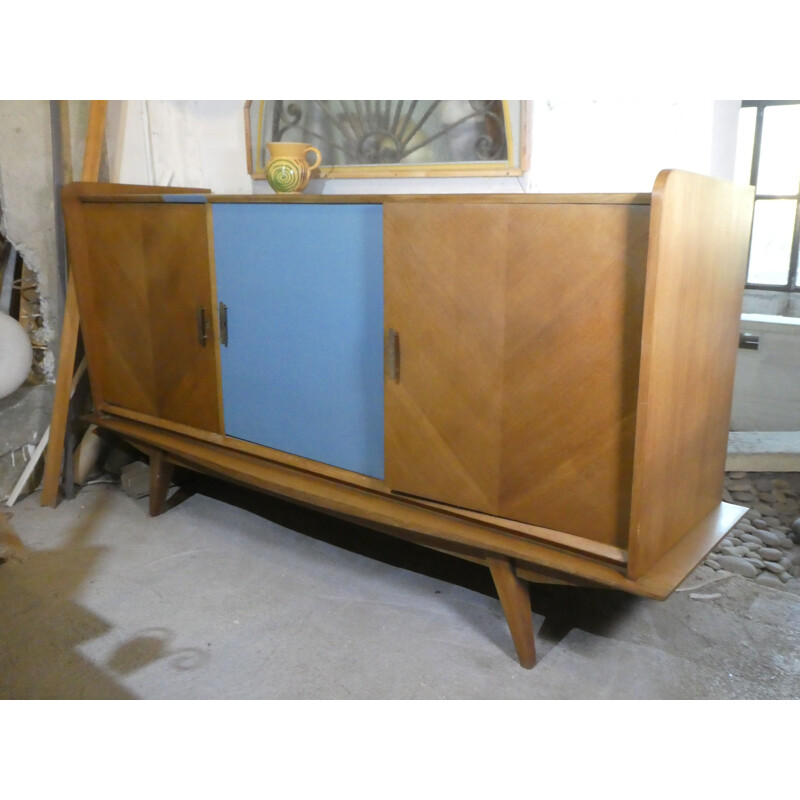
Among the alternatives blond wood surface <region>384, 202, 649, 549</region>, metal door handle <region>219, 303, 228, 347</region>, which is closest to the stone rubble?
blond wood surface <region>384, 202, 649, 549</region>

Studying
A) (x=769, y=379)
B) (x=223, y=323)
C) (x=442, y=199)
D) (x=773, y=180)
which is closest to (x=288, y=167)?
(x=223, y=323)

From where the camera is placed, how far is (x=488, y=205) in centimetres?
170

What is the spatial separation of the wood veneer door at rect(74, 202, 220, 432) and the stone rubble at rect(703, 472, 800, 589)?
183 centimetres

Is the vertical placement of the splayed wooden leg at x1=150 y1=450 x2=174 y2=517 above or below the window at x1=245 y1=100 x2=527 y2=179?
below

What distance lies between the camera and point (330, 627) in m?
2.16

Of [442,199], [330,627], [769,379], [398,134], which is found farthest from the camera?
[769,379]

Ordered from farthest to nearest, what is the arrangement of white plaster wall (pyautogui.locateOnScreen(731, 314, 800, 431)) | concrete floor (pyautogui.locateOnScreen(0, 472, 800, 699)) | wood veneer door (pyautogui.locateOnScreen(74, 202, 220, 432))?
1. white plaster wall (pyautogui.locateOnScreen(731, 314, 800, 431))
2. wood veneer door (pyautogui.locateOnScreen(74, 202, 220, 432))
3. concrete floor (pyautogui.locateOnScreen(0, 472, 800, 699))

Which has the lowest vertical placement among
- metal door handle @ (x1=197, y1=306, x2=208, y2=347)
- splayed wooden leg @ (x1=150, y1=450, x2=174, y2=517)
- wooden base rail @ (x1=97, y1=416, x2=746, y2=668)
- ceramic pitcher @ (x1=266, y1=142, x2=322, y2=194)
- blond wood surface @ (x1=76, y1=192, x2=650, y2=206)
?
splayed wooden leg @ (x1=150, y1=450, x2=174, y2=517)

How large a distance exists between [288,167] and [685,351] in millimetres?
1528

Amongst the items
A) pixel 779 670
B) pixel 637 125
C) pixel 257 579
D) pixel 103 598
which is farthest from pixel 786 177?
pixel 103 598

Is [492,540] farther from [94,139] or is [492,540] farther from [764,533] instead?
[94,139]

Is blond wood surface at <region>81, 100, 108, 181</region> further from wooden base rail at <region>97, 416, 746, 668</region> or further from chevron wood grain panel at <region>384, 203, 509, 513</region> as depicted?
chevron wood grain panel at <region>384, 203, 509, 513</region>

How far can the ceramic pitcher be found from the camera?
101 inches

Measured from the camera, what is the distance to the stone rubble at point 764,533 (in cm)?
254
